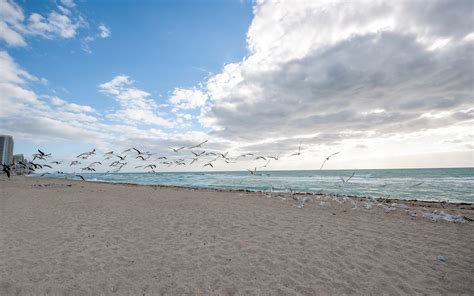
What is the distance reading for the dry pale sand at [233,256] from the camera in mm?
4922

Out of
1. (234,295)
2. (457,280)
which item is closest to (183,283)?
(234,295)

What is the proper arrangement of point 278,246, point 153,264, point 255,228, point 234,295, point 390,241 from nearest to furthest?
point 234,295 → point 153,264 → point 278,246 → point 390,241 → point 255,228

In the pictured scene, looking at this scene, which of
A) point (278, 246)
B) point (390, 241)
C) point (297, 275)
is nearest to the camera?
point (297, 275)

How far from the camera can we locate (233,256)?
20.9 ft

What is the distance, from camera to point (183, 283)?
501cm

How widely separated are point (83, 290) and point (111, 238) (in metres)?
3.29

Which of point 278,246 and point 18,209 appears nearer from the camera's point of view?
point 278,246

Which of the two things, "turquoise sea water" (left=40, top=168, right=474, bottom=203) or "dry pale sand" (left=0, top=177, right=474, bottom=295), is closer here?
"dry pale sand" (left=0, top=177, right=474, bottom=295)

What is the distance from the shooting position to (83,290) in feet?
15.7

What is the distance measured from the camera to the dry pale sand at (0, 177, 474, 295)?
16.1ft

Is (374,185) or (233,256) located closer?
(233,256)

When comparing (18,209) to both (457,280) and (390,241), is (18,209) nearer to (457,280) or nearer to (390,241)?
(390,241)

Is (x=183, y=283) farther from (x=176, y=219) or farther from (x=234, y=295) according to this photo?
(x=176, y=219)

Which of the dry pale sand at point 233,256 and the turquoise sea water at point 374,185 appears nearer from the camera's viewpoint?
the dry pale sand at point 233,256
